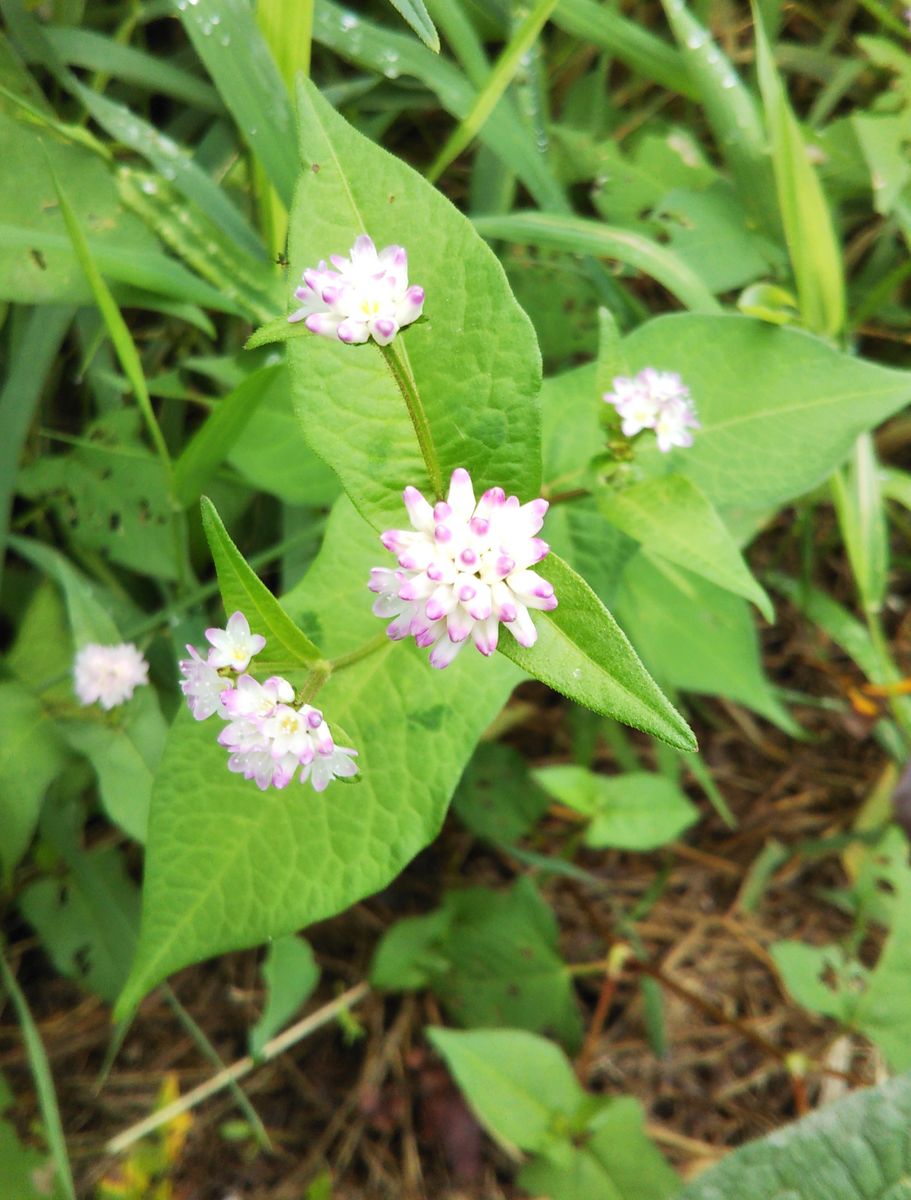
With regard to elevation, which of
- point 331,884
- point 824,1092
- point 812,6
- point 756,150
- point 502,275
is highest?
point 812,6

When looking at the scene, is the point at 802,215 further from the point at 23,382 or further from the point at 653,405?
the point at 23,382

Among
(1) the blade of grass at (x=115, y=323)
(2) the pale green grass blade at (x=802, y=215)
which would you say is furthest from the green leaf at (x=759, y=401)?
(1) the blade of grass at (x=115, y=323)

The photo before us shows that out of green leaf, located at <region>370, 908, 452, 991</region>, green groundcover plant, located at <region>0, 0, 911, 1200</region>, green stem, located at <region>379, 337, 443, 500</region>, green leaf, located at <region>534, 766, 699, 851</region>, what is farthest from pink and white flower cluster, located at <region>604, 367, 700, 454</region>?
green leaf, located at <region>370, 908, 452, 991</region>

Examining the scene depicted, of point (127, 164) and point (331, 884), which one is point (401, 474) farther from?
point (127, 164)

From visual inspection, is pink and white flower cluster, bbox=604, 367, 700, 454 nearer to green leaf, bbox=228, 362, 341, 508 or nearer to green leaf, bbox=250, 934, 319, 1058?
green leaf, bbox=228, 362, 341, 508

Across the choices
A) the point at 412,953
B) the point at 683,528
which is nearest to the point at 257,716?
the point at 683,528

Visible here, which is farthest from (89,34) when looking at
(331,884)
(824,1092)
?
(824,1092)

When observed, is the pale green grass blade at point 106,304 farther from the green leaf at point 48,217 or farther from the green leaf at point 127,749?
the green leaf at point 127,749
